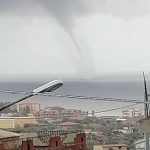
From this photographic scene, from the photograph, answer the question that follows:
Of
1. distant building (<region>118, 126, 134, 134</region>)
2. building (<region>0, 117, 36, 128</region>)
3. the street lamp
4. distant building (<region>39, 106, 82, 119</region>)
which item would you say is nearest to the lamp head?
the street lamp

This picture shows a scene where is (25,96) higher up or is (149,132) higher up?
(25,96)

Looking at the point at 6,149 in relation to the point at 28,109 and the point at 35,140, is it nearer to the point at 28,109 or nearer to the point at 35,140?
the point at 35,140

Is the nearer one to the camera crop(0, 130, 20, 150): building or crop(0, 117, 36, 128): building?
crop(0, 130, 20, 150): building

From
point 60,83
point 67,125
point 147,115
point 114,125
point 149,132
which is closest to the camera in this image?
point 60,83

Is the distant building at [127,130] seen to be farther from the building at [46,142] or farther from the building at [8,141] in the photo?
the building at [8,141]

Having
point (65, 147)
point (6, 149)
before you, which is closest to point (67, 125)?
point (65, 147)

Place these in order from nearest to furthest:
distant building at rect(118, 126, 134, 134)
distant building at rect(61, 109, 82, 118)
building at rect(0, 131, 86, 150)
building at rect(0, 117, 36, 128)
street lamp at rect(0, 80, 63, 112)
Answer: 1. street lamp at rect(0, 80, 63, 112)
2. building at rect(0, 131, 86, 150)
3. distant building at rect(61, 109, 82, 118)
4. distant building at rect(118, 126, 134, 134)
5. building at rect(0, 117, 36, 128)

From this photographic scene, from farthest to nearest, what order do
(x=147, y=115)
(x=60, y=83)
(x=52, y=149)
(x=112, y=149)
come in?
1. (x=112, y=149)
2. (x=52, y=149)
3. (x=147, y=115)
4. (x=60, y=83)

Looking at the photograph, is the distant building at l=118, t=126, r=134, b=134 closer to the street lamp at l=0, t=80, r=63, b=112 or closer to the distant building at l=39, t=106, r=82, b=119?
the distant building at l=39, t=106, r=82, b=119

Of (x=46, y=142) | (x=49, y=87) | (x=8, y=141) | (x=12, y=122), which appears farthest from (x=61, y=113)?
(x=49, y=87)

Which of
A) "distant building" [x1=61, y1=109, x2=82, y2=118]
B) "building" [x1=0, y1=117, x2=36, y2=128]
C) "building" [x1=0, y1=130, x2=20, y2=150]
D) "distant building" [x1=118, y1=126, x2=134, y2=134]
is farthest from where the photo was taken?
"building" [x1=0, y1=117, x2=36, y2=128]

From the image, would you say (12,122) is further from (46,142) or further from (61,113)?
(46,142)
